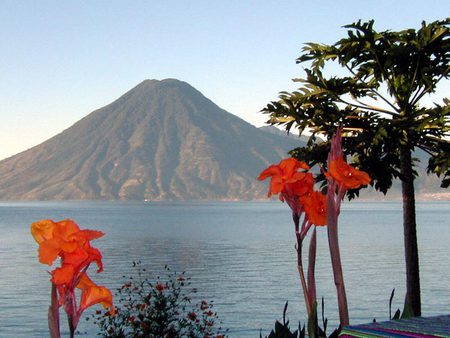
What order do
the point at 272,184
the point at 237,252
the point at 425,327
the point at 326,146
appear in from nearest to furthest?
1. the point at 425,327
2. the point at 272,184
3. the point at 326,146
4. the point at 237,252

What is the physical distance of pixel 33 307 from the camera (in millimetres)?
43656

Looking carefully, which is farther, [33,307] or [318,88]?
[33,307]

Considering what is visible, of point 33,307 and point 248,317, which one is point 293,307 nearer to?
point 248,317

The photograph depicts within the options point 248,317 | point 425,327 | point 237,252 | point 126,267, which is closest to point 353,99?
point 425,327

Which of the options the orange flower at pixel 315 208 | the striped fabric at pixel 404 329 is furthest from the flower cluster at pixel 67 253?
the orange flower at pixel 315 208

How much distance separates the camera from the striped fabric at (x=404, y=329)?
11.4 feet

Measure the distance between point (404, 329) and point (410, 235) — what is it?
12260 millimetres

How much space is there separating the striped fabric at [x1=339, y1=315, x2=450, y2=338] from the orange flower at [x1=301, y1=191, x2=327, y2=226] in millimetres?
1227

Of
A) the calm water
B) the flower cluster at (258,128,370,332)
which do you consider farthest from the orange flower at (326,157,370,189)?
the calm water

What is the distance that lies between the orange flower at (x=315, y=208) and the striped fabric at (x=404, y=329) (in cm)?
123

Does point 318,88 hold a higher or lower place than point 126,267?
higher

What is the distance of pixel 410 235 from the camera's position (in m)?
15.5

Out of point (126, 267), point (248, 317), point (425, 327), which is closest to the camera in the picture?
point (425, 327)

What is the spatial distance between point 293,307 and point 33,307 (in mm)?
13753
